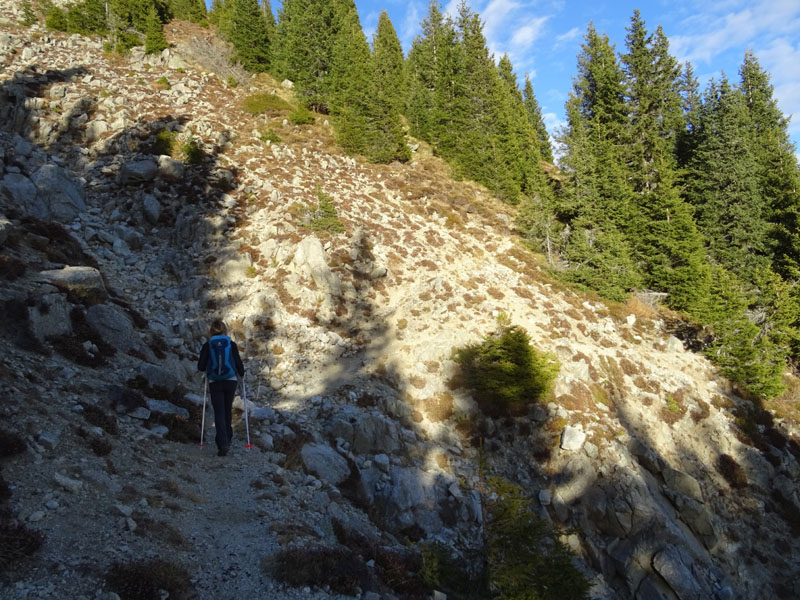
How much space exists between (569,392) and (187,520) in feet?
50.3

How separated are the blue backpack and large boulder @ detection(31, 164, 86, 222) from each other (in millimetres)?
14455

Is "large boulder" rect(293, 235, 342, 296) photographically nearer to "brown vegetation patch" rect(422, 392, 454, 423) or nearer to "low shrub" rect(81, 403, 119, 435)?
"brown vegetation patch" rect(422, 392, 454, 423)

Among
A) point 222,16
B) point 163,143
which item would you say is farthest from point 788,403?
point 222,16

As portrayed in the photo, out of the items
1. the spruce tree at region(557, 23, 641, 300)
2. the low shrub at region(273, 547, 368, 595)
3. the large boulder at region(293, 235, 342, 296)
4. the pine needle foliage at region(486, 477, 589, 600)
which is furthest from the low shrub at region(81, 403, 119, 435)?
the spruce tree at region(557, 23, 641, 300)

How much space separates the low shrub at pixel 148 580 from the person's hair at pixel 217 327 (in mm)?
12886

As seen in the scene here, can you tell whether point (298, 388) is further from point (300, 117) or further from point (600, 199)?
point (300, 117)

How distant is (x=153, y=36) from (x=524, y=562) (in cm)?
5260

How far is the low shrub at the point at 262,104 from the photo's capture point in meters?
36.1

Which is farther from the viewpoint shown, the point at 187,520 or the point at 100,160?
the point at 100,160

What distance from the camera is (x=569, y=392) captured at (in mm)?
17750

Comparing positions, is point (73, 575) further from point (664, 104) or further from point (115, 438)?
point (664, 104)

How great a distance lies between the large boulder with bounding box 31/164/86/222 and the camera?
728 inches

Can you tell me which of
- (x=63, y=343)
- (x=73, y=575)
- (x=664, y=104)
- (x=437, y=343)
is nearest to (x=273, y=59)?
(x=664, y=104)

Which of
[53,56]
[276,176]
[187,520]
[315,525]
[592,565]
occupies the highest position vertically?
[53,56]
